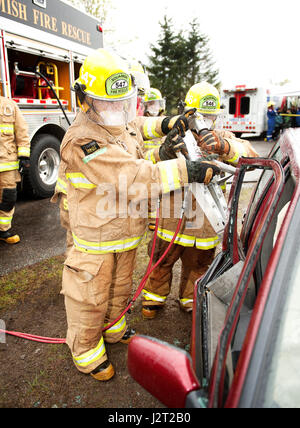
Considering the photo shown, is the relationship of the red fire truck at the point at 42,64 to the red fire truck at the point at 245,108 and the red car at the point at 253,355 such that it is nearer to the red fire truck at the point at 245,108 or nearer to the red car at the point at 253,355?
the red car at the point at 253,355

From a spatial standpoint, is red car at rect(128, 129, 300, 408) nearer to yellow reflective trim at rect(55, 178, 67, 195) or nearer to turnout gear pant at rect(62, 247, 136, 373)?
turnout gear pant at rect(62, 247, 136, 373)

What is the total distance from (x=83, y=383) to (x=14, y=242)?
2460 millimetres

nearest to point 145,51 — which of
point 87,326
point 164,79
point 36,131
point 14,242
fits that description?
point 164,79

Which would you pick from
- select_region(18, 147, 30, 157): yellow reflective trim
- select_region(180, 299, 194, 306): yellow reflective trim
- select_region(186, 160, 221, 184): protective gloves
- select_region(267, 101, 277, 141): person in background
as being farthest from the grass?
select_region(267, 101, 277, 141): person in background

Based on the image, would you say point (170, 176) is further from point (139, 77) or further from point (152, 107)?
point (152, 107)

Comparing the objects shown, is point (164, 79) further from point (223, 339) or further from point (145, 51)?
point (223, 339)

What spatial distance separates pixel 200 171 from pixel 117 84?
2.12 ft

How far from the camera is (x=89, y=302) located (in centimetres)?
194

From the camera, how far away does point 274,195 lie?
1.13m

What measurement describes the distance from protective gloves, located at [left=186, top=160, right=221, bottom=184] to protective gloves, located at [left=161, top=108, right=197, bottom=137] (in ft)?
1.32

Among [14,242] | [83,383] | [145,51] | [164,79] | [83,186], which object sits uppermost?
[145,51]

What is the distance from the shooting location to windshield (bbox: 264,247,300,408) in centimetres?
86

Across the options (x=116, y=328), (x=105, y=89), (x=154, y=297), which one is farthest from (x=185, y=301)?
(x=105, y=89)

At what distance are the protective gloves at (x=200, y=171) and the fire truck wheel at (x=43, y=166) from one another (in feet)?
13.1
